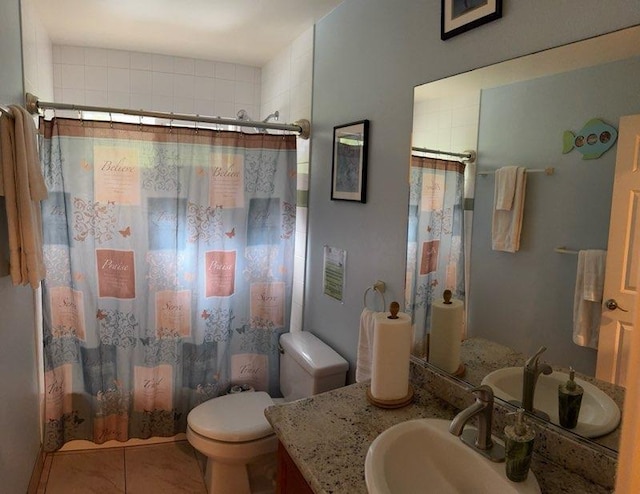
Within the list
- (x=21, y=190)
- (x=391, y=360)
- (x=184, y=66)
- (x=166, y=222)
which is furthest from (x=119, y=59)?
(x=391, y=360)

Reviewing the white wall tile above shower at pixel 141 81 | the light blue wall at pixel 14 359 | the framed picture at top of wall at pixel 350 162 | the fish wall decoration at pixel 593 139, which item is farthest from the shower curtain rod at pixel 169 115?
the fish wall decoration at pixel 593 139

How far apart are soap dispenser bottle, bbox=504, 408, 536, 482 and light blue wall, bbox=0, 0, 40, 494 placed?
173 cm

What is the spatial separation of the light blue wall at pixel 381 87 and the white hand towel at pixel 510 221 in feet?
1.19

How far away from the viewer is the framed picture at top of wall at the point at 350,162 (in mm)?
1942

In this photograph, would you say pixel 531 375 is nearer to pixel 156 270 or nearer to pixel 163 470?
pixel 156 270

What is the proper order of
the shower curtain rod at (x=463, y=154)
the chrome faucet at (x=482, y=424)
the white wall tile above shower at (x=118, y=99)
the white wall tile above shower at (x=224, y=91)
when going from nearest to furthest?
the chrome faucet at (x=482, y=424) < the shower curtain rod at (x=463, y=154) < the white wall tile above shower at (x=118, y=99) < the white wall tile above shower at (x=224, y=91)

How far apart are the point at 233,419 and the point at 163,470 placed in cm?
64

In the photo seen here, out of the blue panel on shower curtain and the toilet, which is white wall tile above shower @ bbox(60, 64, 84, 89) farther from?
the toilet

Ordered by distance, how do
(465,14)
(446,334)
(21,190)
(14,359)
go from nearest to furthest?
(465,14), (446,334), (21,190), (14,359)

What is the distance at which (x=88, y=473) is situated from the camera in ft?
7.53

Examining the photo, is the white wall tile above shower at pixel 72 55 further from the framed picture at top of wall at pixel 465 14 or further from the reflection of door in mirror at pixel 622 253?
the reflection of door in mirror at pixel 622 253

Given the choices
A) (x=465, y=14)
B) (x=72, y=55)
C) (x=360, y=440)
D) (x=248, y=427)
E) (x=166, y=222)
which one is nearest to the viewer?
(x=360, y=440)

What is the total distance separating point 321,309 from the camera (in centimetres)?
242

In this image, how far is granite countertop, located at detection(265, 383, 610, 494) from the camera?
1.04m
